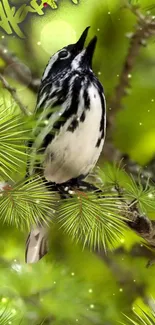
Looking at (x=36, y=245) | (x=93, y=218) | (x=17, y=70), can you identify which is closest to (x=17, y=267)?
(x=36, y=245)

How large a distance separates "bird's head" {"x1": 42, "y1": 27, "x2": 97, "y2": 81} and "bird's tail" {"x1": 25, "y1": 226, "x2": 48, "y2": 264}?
188mm

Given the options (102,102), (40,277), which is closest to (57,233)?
(40,277)

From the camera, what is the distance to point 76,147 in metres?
0.56

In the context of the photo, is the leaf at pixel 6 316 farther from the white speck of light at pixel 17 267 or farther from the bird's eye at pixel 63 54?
the bird's eye at pixel 63 54

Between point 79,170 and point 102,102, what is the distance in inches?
3.3

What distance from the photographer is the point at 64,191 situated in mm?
568

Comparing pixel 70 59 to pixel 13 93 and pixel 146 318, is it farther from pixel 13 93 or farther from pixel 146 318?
pixel 146 318

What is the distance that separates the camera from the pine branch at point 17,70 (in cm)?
60

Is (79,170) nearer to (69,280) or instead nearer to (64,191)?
(64,191)

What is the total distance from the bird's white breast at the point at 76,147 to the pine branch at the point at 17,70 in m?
0.07

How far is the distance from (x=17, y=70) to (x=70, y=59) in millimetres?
66

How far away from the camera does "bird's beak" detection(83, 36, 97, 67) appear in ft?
1.95

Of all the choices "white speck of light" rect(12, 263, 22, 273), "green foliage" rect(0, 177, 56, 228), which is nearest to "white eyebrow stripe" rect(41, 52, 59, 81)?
"green foliage" rect(0, 177, 56, 228)

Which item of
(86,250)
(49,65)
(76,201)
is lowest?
(86,250)
